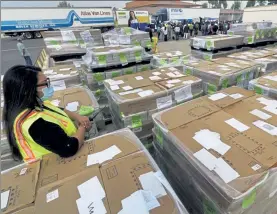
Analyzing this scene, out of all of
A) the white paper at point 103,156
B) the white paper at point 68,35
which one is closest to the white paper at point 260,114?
the white paper at point 103,156

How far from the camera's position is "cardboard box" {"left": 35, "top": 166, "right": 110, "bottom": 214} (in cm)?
94

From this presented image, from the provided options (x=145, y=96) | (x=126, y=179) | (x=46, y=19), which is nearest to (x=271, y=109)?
(x=145, y=96)

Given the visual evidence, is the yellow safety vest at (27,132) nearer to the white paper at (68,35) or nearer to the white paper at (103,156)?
the white paper at (103,156)

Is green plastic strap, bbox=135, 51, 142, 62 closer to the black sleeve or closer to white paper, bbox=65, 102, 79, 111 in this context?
white paper, bbox=65, 102, 79, 111

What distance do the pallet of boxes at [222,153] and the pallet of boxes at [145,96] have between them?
14.4 inches

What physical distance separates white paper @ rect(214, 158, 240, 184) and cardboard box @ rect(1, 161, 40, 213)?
1.07 metres

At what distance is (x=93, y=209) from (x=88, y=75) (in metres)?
2.26

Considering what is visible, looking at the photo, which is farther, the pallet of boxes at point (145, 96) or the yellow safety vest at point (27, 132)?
the pallet of boxes at point (145, 96)

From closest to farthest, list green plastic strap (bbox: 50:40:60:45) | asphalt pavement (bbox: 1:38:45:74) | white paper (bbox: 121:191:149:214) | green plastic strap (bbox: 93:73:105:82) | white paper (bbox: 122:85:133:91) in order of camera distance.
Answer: white paper (bbox: 121:191:149:214) → white paper (bbox: 122:85:133:91) → green plastic strap (bbox: 93:73:105:82) → green plastic strap (bbox: 50:40:60:45) → asphalt pavement (bbox: 1:38:45:74)

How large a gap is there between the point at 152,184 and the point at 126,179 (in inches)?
6.2

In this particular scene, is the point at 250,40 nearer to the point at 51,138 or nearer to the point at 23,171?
the point at 51,138

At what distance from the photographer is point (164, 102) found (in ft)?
6.68

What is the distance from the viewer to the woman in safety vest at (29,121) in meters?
1.20

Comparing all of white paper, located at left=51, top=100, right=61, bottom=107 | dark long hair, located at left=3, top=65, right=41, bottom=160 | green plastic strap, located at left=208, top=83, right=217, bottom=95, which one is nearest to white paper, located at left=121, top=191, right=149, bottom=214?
dark long hair, located at left=3, top=65, right=41, bottom=160
